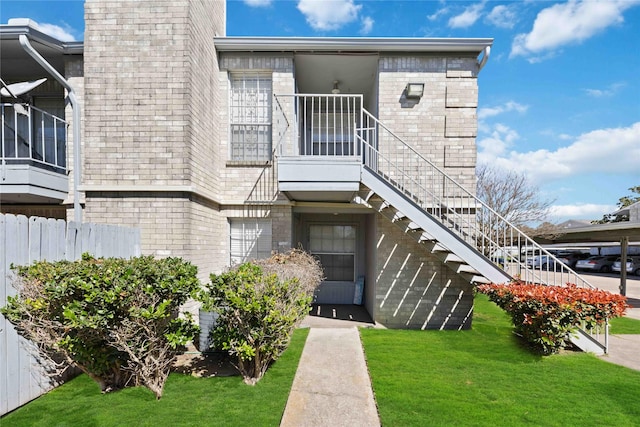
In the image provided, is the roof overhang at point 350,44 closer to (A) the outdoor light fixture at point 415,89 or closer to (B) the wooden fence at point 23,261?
(A) the outdoor light fixture at point 415,89

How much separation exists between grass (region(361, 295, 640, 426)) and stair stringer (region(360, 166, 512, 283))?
1.35m

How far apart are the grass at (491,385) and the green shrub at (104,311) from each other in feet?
8.99

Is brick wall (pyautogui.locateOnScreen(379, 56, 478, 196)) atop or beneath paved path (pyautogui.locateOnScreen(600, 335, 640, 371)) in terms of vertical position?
atop

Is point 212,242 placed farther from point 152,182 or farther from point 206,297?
point 206,297

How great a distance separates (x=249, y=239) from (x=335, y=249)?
2882 mm

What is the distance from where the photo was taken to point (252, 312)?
12.2ft

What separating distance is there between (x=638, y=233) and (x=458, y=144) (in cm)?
1122

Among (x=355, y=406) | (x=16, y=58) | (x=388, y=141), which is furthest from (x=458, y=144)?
(x=16, y=58)

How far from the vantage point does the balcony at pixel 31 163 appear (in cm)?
529

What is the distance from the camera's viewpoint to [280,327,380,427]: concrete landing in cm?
334

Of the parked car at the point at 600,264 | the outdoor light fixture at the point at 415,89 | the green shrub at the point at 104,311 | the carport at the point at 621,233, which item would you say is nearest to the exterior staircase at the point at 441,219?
the outdoor light fixture at the point at 415,89

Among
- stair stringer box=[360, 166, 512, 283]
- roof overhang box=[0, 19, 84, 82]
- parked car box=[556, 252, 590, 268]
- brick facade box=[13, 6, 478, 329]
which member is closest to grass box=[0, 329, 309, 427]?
brick facade box=[13, 6, 478, 329]

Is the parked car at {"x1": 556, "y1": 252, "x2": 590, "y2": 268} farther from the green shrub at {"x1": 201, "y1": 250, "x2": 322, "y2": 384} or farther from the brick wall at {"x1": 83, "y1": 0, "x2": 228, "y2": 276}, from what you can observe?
the brick wall at {"x1": 83, "y1": 0, "x2": 228, "y2": 276}

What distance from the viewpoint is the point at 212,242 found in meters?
6.63
